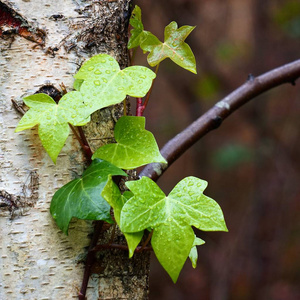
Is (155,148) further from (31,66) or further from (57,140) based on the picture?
(31,66)

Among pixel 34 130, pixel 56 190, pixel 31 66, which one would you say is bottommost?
pixel 56 190

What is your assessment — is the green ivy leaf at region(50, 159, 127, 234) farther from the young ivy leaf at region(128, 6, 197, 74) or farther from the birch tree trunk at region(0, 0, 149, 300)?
the young ivy leaf at region(128, 6, 197, 74)

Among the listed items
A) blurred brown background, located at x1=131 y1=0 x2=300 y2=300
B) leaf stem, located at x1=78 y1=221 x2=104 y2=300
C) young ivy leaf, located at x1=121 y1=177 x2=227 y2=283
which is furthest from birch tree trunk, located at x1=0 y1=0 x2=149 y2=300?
blurred brown background, located at x1=131 y1=0 x2=300 y2=300

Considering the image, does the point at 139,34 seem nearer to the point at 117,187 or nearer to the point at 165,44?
the point at 165,44

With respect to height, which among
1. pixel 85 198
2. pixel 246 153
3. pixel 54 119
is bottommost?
pixel 85 198

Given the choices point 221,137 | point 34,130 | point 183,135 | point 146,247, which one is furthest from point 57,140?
point 221,137

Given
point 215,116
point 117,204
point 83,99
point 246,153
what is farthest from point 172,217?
point 246,153

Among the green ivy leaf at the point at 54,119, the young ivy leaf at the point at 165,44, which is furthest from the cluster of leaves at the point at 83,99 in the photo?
the young ivy leaf at the point at 165,44
